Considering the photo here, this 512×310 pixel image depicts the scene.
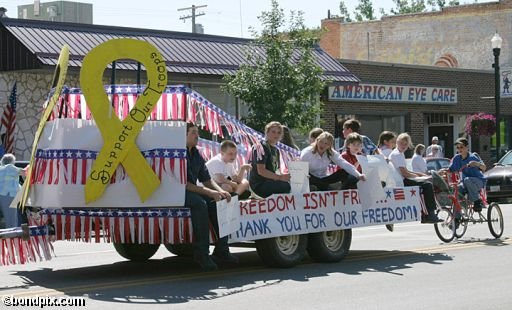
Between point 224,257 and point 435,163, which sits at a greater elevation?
point 435,163

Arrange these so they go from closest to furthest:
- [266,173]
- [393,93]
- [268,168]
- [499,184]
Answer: [266,173] → [268,168] → [499,184] → [393,93]

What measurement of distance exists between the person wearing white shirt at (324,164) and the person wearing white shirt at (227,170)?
1204 mm

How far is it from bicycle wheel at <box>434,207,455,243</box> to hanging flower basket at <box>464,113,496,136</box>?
71.6 feet

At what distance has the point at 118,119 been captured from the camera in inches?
459

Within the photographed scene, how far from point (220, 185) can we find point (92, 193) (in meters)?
1.91

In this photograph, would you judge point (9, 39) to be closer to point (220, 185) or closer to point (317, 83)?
point (317, 83)

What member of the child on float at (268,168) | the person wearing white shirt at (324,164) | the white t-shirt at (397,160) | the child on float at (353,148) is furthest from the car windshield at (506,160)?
the child on float at (268,168)

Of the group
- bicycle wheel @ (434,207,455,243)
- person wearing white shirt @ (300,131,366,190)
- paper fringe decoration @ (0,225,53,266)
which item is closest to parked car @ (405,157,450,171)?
bicycle wheel @ (434,207,455,243)

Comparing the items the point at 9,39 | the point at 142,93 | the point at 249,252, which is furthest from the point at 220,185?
the point at 9,39

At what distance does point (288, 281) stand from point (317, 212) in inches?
78.1

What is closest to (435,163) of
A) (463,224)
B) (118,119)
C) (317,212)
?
(463,224)

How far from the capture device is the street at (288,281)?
403 inches

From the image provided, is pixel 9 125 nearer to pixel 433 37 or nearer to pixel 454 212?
pixel 454 212

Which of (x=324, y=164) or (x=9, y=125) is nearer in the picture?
(x=324, y=164)
